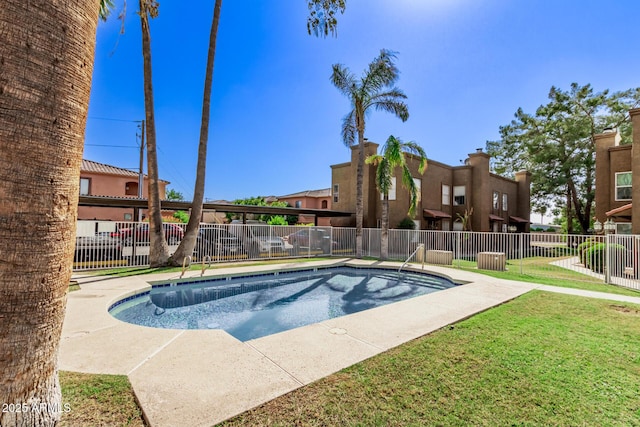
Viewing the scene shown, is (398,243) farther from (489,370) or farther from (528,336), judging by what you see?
(489,370)

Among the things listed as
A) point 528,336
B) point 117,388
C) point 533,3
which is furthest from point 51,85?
point 533,3

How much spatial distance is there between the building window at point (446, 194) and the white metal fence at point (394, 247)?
30.7 feet

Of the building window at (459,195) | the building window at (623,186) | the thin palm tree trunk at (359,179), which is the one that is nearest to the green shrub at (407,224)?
the thin palm tree trunk at (359,179)

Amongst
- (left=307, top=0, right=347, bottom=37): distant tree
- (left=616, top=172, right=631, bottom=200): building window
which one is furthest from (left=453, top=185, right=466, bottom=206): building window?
(left=307, top=0, right=347, bottom=37): distant tree

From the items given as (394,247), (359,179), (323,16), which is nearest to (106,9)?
(323,16)

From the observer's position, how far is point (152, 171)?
457 inches

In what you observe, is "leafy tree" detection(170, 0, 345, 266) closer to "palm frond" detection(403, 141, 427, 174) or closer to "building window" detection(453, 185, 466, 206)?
"palm frond" detection(403, 141, 427, 174)

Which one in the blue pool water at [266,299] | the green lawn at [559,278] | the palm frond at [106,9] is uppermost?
the palm frond at [106,9]

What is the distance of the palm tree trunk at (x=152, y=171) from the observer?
11.0 meters

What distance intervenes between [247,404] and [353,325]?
116 inches

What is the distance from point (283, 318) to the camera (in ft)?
23.5

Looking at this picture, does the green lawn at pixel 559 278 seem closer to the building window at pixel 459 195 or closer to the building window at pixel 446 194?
the building window at pixel 446 194

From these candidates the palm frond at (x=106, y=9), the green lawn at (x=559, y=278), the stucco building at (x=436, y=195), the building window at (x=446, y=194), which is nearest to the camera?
the green lawn at (x=559, y=278)

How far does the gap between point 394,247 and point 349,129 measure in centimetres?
795
